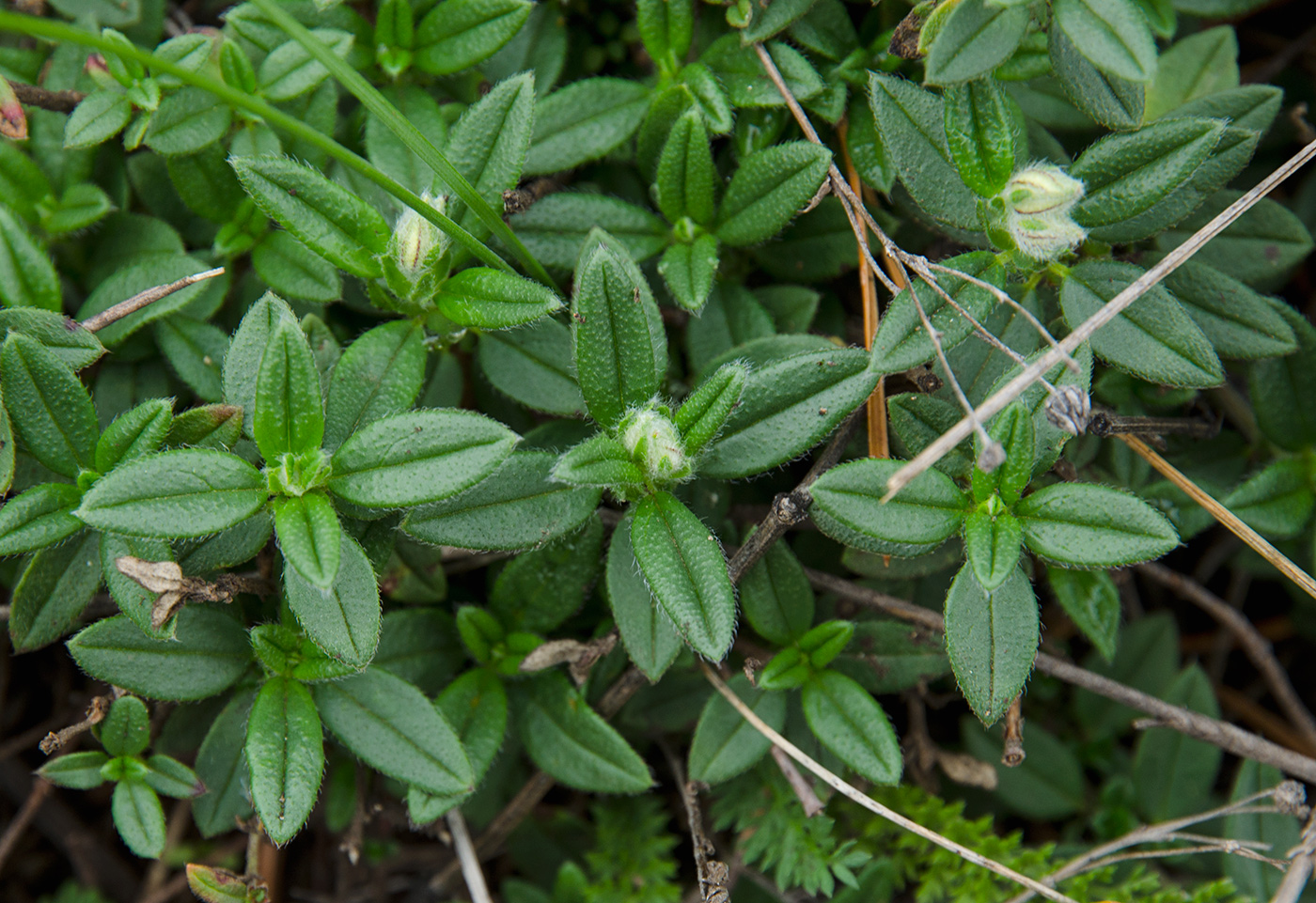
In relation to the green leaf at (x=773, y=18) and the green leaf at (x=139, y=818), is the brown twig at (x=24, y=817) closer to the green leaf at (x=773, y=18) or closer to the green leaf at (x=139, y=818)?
the green leaf at (x=139, y=818)

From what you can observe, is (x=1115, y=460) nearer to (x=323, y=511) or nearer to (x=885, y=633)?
(x=885, y=633)

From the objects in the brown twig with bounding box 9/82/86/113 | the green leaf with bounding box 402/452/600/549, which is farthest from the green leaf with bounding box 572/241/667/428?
the brown twig with bounding box 9/82/86/113

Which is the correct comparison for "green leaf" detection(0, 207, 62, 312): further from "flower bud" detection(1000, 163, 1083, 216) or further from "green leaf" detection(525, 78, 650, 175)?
"flower bud" detection(1000, 163, 1083, 216)

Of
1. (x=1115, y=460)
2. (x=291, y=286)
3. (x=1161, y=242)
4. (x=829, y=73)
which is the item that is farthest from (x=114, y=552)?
(x=1161, y=242)

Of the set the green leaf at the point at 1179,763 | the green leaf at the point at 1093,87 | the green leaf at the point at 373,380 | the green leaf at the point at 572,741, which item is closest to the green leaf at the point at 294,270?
the green leaf at the point at 373,380

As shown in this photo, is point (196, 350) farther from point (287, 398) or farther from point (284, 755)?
point (284, 755)

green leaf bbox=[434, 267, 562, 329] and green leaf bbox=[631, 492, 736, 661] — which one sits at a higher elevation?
green leaf bbox=[434, 267, 562, 329]

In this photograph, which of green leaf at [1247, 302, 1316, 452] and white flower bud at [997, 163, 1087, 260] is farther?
green leaf at [1247, 302, 1316, 452]
